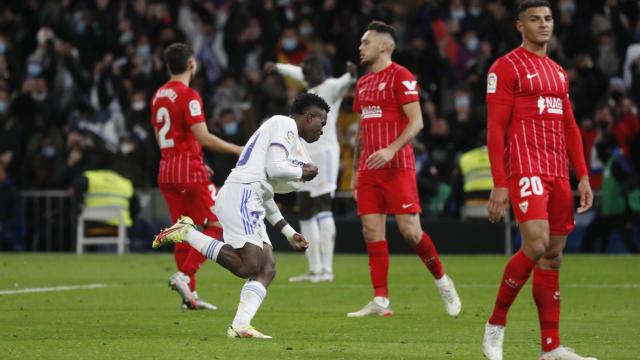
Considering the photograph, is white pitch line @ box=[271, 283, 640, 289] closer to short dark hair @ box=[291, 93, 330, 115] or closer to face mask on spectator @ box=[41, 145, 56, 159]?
short dark hair @ box=[291, 93, 330, 115]

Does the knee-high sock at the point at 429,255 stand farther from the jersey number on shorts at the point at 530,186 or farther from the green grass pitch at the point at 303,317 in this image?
the jersey number on shorts at the point at 530,186

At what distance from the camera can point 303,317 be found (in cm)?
1178

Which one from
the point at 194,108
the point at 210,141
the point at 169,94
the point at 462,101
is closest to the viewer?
the point at 210,141

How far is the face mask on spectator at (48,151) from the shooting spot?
81.2ft

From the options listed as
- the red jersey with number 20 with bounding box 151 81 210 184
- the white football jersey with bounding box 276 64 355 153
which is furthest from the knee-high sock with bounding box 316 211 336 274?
the red jersey with number 20 with bounding box 151 81 210 184

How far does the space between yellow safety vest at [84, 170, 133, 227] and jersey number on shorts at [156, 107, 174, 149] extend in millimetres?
9626

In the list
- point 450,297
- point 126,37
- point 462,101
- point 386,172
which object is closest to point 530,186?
point 450,297

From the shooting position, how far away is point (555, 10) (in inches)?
953

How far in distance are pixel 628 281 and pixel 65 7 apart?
16.2m

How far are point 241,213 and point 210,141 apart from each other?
7.89 ft

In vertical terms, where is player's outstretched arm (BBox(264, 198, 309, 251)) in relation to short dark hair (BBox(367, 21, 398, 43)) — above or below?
below

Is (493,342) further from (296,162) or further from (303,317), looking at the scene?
(303,317)

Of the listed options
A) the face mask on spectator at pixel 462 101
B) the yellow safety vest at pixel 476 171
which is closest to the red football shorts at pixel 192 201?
the yellow safety vest at pixel 476 171

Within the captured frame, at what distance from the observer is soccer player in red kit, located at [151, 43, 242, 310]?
12406 millimetres
